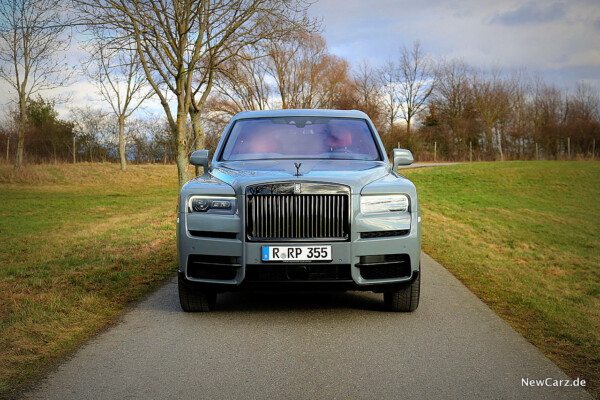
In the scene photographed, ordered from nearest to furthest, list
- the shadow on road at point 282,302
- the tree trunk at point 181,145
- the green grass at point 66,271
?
the green grass at point 66,271 < the shadow on road at point 282,302 < the tree trunk at point 181,145

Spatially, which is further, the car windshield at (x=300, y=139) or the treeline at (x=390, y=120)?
the treeline at (x=390, y=120)

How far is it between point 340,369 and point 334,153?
2828 mm

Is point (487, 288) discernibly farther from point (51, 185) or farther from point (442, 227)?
point (51, 185)

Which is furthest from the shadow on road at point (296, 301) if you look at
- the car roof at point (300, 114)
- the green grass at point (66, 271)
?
the car roof at point (300, 114)

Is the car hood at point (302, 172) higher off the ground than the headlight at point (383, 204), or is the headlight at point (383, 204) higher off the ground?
the car hood at point (302, 172)

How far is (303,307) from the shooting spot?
5363mm

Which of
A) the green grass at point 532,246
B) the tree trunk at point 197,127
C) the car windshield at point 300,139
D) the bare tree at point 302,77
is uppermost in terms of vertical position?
the bare tree at point 302,77

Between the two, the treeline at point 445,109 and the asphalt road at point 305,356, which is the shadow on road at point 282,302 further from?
the treeline at point 445,109

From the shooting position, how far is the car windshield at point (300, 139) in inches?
233

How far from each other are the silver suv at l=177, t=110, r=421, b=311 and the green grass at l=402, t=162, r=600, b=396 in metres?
1.34

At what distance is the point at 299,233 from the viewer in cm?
460

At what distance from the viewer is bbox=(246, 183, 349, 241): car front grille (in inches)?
181

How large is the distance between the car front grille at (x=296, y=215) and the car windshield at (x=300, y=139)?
1208 mm

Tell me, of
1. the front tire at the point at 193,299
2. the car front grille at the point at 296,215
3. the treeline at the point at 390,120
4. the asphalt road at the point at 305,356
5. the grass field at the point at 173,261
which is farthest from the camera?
the treeline at the point at 390,120
